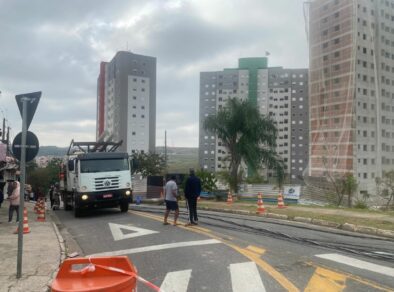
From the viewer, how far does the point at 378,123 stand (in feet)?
204

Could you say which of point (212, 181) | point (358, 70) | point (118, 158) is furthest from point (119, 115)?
point (118, 158)

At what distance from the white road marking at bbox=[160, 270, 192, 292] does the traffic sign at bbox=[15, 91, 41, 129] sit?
11.9 ft

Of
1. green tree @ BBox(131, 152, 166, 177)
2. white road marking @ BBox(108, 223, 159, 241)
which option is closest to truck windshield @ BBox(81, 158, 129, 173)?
white road marking @ BBox(108, 223, 159, 241)

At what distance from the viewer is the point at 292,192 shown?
36.5m

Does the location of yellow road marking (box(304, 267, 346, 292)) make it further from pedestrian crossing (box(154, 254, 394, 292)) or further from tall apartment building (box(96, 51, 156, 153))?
tall apartment building (box(96, 51, 156, 153))

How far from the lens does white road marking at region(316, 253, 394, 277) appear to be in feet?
23.2

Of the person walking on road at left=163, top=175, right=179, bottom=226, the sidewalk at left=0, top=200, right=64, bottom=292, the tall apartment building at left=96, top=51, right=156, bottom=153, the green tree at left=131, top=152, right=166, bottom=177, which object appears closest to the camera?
the sidewalk at left=0, top=200, right=64, bottom=292

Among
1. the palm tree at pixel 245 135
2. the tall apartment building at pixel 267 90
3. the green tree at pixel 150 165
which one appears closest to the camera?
the palm tree at pixel 245 135

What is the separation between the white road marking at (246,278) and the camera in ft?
19.9

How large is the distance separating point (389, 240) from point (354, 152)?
5135cm

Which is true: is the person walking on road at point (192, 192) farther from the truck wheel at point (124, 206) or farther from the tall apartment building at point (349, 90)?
the tall apartment building at point (349, 90)

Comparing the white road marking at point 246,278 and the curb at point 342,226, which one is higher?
the white road marking at point 246,278

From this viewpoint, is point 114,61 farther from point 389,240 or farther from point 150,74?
point 389,240

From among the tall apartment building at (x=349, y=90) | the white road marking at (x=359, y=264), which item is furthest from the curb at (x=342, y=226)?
the tall apartment building at (x=349, y=90)
